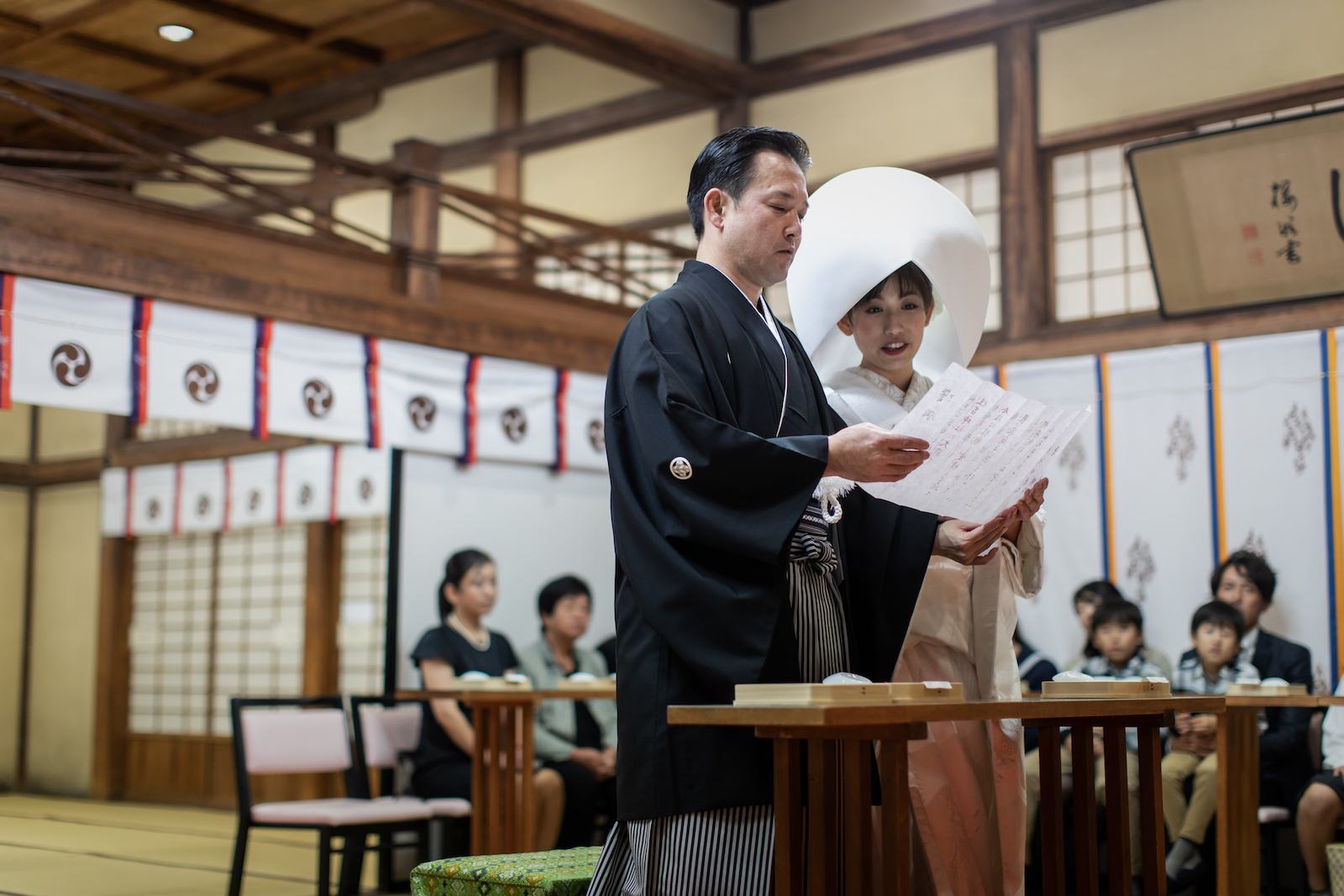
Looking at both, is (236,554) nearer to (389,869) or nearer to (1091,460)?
(389,869)

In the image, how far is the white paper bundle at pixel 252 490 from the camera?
325 inches

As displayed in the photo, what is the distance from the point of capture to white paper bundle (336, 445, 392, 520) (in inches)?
305

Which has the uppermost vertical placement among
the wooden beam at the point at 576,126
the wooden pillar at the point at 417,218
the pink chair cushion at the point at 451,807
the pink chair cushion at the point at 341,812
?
the wooden beam at the point at 576,126

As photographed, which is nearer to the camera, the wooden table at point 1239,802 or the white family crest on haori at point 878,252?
the white family crest on haori at point 878,252

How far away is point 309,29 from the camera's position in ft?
24.2

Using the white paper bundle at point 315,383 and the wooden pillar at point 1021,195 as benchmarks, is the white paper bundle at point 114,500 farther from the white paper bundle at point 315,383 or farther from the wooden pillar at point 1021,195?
the wooden pillar at point 1021,195

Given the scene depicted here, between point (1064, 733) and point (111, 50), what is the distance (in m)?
6.08

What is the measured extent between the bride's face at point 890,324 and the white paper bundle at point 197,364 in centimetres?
320

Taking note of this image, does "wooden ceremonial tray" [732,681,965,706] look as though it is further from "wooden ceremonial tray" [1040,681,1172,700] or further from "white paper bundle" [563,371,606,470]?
"white paper bundle" [563,371,606,470]

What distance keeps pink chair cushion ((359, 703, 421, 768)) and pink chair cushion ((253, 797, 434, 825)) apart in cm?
34

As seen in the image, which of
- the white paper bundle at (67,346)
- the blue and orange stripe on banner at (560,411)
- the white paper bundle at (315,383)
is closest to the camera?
the white paper bundle at (67,346)

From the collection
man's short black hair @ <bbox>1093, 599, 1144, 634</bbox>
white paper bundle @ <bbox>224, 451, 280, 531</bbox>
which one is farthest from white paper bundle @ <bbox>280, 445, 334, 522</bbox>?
Answer: man's short black hair @ <bbox>1093, 599, 1144, 634</bbox>

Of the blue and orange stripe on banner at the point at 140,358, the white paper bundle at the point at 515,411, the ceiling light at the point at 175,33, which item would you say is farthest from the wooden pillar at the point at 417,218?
the ceiling light at the point at 175,33

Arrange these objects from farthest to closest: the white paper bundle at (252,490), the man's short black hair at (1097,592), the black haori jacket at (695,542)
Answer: the white paper bundle at (252,490) → the man's short black hair at (1097,592) → the black haori jacket at (695,542)
